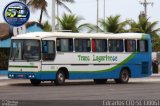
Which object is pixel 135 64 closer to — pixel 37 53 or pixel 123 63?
pixel 123 63

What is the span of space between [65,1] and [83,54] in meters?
28.1

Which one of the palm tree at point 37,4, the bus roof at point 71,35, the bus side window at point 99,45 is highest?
the palm tree at point 37,4

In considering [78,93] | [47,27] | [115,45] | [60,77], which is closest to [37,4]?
[47,27]

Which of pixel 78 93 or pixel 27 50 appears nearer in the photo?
pixel 78 93

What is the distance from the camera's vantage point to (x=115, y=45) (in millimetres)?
37688

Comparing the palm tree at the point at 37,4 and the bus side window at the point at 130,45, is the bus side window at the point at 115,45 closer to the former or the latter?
the bus side window at the point at 130,45

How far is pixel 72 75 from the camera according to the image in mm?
35281

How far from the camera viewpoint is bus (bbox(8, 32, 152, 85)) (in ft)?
112

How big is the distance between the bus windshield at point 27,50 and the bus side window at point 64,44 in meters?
1.32

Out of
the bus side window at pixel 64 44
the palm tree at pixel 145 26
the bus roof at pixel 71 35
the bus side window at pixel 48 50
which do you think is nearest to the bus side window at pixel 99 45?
the bus roof at pixel 71 35

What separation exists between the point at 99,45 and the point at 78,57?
1.92 metres

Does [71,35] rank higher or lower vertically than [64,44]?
higher

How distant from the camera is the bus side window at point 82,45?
117 feet

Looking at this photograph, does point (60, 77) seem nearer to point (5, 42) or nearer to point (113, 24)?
point (5, 42)
